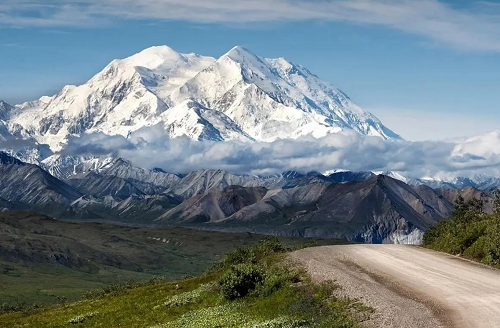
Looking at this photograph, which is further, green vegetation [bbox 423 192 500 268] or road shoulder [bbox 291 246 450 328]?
green vegetation [bbox 423 192 500 268]

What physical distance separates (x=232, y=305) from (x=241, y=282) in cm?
169

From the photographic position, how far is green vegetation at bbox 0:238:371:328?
40531 millimetres

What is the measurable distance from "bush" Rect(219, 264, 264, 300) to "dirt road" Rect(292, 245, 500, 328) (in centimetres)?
363

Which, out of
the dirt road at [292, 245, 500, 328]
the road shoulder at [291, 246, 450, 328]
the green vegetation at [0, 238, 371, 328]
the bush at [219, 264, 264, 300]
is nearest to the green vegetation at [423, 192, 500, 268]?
the dirt road at [292, 245, 500, 328]

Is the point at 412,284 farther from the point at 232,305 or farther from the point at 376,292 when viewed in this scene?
the point at 232,305

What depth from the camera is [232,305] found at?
47531 millimetres

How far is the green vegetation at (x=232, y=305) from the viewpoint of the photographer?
40.5m

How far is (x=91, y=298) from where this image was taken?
7075 centimetres

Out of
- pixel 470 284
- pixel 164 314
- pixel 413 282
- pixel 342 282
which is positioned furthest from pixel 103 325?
pixel 470 284

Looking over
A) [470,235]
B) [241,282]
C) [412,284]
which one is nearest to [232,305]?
[241,282]

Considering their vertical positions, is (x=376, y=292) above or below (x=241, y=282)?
above

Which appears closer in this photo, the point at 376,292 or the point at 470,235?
the point at 376,292

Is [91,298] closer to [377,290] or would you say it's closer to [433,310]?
[377,290]

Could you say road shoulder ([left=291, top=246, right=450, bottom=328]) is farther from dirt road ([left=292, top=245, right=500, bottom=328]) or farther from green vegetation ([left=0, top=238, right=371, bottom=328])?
green vegetation ([left=0, top=238, right=371, bottom=328])
